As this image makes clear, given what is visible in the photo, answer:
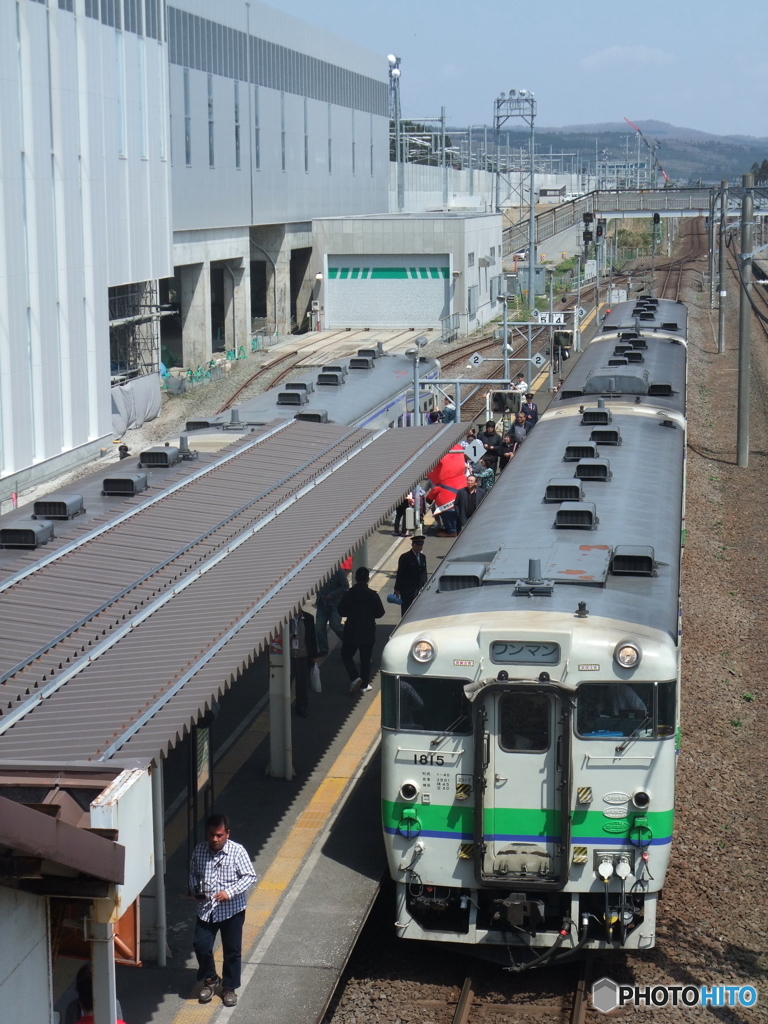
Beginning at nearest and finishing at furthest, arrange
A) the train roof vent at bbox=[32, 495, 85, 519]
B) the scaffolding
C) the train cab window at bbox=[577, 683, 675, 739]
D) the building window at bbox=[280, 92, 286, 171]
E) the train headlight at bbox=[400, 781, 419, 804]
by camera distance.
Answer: the train cab window at bbox=[577, 683, 675, 739] → the train headlight at bbox=[400, 781, 419, 804] → the train roof vent at bbox=[32, 495, 85, 519] → the scaffolding → the building window at bbox=[280, 92, 286, 171]

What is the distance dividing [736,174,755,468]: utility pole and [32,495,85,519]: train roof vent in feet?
54.3

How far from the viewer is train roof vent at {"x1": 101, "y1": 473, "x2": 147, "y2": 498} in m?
12.8

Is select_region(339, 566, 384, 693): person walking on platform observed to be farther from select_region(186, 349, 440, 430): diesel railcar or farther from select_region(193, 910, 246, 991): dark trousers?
select_region(193, 910, 246, 991): dark trousers

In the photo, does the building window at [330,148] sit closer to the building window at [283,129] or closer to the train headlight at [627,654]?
the building window at [283,129]

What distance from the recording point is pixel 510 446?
21.0m

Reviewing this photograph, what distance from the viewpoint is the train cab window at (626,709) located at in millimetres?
8133

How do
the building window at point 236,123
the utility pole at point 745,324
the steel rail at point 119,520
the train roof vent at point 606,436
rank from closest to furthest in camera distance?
the steel rail at point 119,520 → the train roof vent at point 606,436 → the utility pole at point 745,324 → the building window at point 236,123

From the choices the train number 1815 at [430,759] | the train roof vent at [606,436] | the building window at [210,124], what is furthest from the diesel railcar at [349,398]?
the building window at [210,124]

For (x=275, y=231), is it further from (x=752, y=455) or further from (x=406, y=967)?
(x=406, y=967)

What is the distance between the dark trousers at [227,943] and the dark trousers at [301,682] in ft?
16.3

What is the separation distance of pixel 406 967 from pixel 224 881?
1.84 meters

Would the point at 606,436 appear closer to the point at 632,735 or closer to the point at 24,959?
the point at 632,735

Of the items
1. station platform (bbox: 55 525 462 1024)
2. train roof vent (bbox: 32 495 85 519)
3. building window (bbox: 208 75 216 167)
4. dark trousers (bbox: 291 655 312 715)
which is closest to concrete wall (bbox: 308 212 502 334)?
building window (bbox: 208 75 216 167)

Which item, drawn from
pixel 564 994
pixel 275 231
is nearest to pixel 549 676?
pixel 564 994
